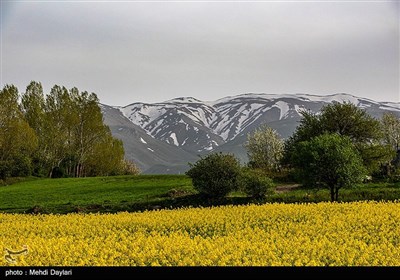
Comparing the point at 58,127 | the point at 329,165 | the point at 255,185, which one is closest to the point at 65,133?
the point at 58,127

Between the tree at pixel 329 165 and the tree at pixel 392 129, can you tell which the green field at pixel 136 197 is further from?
the tree at pixel 392 129

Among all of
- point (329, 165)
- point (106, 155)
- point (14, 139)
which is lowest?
point (329, 165)

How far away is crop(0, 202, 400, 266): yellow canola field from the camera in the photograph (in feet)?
43.9

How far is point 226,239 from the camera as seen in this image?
1770 cm

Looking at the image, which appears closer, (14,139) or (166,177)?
(166,177)

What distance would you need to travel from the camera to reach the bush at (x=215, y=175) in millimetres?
39312

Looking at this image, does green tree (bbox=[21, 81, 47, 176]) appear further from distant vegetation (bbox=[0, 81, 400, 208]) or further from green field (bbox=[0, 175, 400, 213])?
green field (bbox=[0, 175, 400, 213])

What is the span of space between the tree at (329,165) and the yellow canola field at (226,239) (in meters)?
8.86

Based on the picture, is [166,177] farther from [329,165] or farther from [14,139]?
[329,165]

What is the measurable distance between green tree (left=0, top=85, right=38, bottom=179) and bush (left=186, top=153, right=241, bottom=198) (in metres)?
44.0

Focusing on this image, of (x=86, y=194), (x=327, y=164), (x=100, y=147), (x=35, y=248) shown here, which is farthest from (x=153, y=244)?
(x=100, y=147)

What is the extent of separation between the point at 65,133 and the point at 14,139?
526 inches

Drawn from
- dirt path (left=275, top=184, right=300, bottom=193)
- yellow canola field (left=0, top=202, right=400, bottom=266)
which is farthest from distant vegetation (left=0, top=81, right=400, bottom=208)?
yellow canola field (left=0, top=202, right=400, bottom=266)

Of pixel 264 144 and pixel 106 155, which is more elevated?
pixel 264 144
